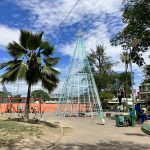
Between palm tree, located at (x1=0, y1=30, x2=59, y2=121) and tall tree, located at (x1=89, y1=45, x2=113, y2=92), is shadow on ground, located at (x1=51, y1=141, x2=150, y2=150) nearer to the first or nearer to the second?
palm tree, located at (x1=0, y1=30, x2=59, y2=121)

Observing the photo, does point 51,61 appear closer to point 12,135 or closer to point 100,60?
point 12,135

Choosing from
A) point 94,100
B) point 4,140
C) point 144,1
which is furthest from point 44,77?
point 94,100

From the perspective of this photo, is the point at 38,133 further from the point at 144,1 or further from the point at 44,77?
the point at 144,1

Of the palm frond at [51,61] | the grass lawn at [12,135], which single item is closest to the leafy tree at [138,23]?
the palm frond at [51,61]

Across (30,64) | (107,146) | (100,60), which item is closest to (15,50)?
(30,64)

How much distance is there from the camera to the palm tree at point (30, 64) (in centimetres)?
2300

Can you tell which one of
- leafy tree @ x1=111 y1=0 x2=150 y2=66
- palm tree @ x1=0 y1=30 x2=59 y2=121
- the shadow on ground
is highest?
leafy tree @ x1=111 y1=0 x2=150 y2=66

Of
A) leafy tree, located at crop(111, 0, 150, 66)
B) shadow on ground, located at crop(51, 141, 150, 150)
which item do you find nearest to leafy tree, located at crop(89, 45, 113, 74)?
leafy tree, located at crop(111, 0, 150, 66)

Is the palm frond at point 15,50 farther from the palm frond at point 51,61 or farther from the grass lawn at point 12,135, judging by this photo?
the grass lawn at point 12,135

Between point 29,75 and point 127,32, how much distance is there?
1500 cm

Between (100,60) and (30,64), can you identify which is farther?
(100,60)

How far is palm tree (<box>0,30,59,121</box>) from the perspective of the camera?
23.0 m

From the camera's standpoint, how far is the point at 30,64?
920 inches

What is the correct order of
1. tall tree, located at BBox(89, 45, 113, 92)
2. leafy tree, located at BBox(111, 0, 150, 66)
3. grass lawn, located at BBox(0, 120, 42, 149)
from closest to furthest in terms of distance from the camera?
1. grass lawn, located at BBox(0, 120, 42, 149)
2. leafy tree, located at BBox(111, 0, 150, 66)
3. tall tree, located at BBox(89, 45, 113, 92)
